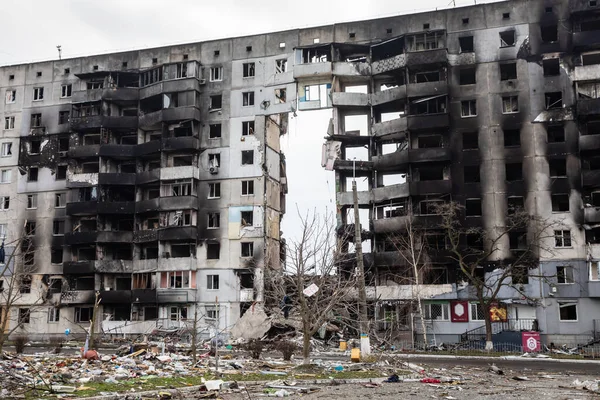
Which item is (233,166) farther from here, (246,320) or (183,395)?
(183,395)

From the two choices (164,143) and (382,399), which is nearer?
(382,399)

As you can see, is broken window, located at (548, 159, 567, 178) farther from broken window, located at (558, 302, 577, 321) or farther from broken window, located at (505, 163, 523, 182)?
broken window, located at (558, 302, 577, 321)

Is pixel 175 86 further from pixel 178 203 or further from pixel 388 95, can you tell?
pixel 388 95

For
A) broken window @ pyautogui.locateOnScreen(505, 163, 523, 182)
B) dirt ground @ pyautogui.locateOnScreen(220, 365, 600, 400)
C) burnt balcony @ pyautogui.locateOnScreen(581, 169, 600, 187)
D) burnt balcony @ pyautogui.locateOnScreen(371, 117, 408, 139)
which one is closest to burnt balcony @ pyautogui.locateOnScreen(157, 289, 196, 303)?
burnt balcony @ pyautogui.locateOnScreen(371, 117, 408, 139)

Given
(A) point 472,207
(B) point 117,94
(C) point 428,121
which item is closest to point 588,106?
(A) point 472,207

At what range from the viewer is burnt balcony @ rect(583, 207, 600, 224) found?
51.5m

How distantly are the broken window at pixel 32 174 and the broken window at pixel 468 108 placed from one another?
4564 centimetres

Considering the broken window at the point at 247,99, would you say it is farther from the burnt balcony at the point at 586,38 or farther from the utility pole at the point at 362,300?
the utility pole at the point at 362,300

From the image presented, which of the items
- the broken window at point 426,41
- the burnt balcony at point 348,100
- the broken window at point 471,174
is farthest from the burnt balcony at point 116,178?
the broken window at point 471,174

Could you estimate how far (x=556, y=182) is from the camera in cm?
5350

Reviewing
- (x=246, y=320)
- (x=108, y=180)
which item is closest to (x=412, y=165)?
(x=246, y=320)

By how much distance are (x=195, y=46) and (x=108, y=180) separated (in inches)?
651

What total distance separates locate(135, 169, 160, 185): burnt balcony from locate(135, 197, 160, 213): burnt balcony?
203 centimetres

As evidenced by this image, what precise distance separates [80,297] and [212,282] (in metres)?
13.9
